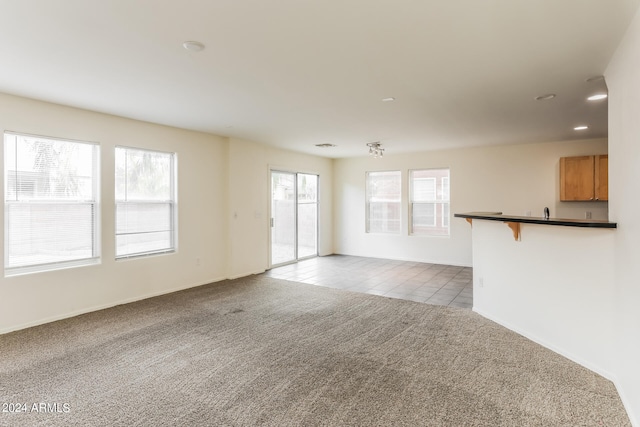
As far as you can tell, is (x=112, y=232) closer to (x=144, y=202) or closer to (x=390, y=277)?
(x=144, y=202)

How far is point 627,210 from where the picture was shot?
2.21 m

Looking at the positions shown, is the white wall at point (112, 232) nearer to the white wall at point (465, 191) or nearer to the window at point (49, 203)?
the window at point (49, 203)

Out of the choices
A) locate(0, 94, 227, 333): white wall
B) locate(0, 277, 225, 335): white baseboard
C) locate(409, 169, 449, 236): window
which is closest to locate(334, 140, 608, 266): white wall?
locate(409, 169, 449, 236): window

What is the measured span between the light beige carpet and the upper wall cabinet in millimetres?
3473

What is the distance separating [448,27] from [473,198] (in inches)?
213

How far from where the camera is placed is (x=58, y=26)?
7.17ft

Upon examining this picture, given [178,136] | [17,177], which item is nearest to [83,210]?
[17,177]

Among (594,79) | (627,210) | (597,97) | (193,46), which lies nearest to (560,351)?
(627,210)

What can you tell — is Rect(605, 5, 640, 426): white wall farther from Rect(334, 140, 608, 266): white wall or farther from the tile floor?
Rect(334, 140, 608, 266): white wall

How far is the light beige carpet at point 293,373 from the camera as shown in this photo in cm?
215

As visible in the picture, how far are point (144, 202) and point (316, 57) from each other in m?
3.45

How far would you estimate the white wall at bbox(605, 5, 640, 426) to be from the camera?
80.0 inches

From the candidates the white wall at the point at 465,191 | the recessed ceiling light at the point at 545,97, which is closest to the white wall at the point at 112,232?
the white wall at the point at 465,191

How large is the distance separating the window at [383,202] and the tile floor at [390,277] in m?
0.85
